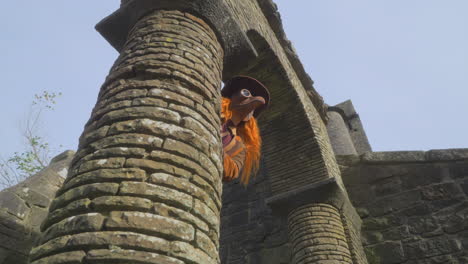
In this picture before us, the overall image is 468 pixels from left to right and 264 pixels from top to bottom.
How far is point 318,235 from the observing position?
4016 millimetres

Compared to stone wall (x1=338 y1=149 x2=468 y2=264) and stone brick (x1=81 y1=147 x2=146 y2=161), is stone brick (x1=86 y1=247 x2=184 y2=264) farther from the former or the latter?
stone wall (x1=338 y1=149 x2=468 y2=264)

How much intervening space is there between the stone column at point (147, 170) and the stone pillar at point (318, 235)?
2555mm

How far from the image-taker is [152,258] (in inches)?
48.6

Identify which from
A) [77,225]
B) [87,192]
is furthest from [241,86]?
[77,225]

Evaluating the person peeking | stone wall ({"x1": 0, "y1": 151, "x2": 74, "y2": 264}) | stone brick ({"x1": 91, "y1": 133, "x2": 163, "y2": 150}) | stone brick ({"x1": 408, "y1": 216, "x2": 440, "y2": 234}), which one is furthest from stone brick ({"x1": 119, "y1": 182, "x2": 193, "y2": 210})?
stone brick ({"x1": 408, "y1": 216, "x2": 440, "y2": 234})

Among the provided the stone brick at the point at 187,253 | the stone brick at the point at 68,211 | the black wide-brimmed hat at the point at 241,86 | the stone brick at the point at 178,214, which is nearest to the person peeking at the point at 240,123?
the black wide-brimmed hat at the point at 241,86

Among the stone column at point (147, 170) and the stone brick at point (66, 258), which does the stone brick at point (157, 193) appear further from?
the stone brick at point (66, 258)

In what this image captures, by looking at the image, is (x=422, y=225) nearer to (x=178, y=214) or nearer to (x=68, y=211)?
(x=178, y=214)

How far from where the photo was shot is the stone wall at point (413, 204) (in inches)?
167

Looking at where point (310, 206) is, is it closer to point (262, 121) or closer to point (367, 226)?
point (367, 226)

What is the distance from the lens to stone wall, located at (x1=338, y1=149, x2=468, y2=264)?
13.9 feet

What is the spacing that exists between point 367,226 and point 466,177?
1.55 m

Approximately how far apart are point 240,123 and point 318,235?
1.87 m

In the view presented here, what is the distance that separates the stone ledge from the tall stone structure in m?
0.02
